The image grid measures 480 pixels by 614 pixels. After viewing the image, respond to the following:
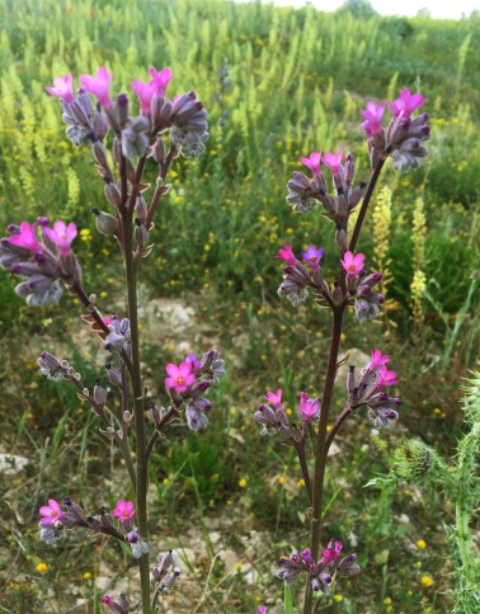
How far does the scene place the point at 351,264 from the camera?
145 centimetres

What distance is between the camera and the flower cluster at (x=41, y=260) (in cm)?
124

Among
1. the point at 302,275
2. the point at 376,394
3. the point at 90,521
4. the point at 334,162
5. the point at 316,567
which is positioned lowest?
the point at 316,567

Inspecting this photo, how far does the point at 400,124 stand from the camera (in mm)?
1403

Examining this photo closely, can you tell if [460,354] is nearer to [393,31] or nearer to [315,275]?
[315,275]

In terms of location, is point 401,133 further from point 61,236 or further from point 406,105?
point 61,236

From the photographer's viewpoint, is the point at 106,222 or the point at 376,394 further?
the point at 376,394

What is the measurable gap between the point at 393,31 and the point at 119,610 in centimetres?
1407

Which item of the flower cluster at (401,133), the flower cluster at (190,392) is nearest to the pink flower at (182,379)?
the flower cluster at (190,392)

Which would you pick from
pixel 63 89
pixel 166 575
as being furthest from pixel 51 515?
pixel 63 89

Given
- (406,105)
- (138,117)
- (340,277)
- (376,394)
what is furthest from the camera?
(376,394)

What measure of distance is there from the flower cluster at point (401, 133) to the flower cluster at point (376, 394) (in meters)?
0.48

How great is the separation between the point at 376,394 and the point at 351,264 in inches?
14.7

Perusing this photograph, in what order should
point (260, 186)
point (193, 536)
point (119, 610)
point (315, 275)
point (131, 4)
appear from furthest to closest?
1. point (131, 4)
2. point (260, 186)
3. point (193, 536)
4. point (119, 610)
5. point (315, 275)

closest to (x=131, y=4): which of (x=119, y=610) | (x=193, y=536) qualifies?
(x=193, y=536)
